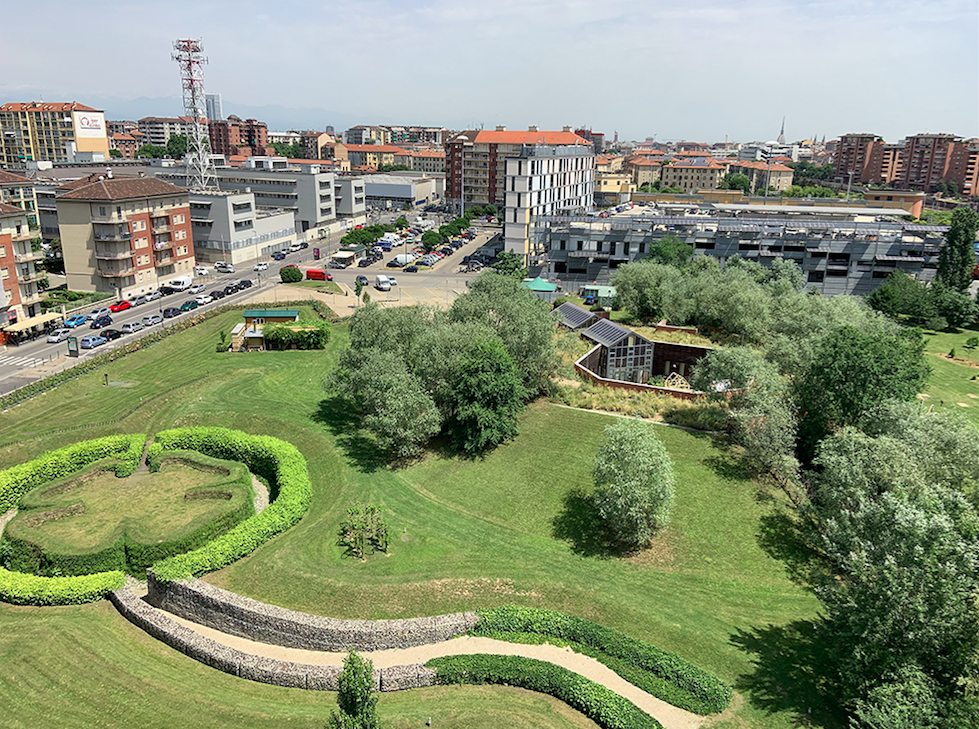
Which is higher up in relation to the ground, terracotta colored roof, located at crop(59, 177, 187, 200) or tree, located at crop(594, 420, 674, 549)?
terracotta colored roof, located at crop(59, 177, 187, 200)

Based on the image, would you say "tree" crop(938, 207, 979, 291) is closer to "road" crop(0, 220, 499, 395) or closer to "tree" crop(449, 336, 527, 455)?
"road" crop(0, 220, 499, 395)

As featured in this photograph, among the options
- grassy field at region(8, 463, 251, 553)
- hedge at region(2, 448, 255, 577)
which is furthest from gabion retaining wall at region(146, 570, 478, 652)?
grassy field at region(8, 463, 251, 553)

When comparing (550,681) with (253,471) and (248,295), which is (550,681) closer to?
(253,471)

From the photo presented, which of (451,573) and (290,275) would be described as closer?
(451,573)

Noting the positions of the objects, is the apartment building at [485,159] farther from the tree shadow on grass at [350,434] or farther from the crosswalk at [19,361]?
the tree shadow on grass at [350,434]

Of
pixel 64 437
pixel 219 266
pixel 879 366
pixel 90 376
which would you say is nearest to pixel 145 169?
pixel 219 266

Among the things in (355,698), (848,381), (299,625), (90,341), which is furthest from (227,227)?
(355,698)
